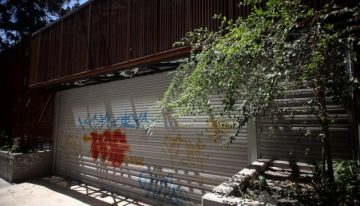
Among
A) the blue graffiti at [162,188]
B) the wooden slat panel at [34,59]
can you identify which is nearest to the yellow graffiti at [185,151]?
the blue graffiti at [162,188]

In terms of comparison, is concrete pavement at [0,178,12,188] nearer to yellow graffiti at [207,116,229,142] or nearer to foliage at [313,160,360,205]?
yellow graffiti at [207,116,229,142]

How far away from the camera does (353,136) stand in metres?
3.80

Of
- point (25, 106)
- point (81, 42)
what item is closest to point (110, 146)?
point (81, 42)

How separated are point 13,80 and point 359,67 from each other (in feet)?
45.0

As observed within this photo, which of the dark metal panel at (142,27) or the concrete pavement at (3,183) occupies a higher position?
the dark metal panel at (142,27)

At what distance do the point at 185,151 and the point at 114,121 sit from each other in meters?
3.00

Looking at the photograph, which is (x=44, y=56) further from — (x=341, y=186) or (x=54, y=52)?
(x=341, y=186)

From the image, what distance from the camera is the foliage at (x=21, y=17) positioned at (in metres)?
17.1

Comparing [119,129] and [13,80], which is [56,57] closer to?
[119,129]

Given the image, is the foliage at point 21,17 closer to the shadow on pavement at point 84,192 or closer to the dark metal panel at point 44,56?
the dark metal panel at point 44,56

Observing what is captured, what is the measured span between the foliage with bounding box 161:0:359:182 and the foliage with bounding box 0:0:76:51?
58.2 ft

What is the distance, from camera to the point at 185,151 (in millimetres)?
6270

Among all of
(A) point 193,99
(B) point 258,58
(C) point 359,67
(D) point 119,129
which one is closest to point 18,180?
(D) point 119,129

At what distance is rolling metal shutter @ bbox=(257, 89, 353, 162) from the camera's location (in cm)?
395
